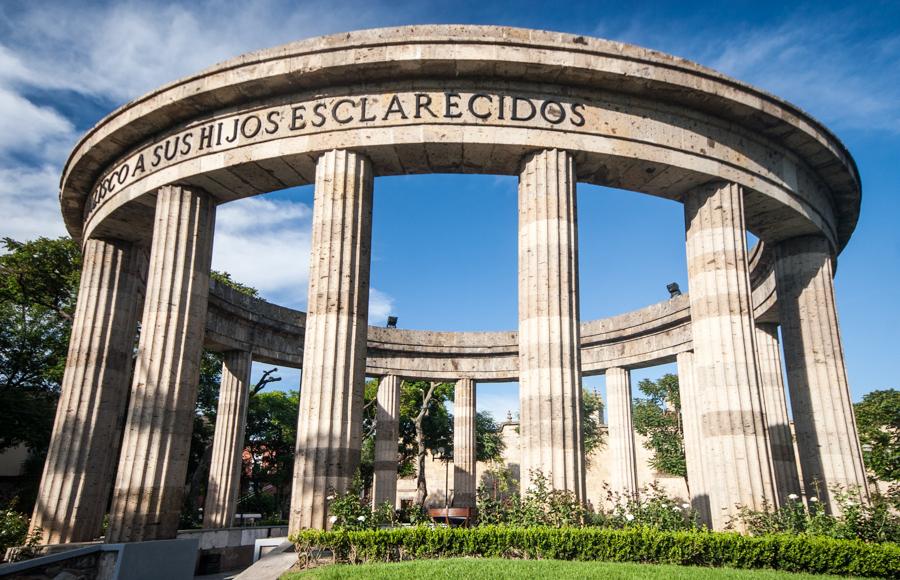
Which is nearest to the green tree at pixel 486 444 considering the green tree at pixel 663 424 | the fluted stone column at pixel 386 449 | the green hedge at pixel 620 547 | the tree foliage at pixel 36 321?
the green tree at pixel 663 424

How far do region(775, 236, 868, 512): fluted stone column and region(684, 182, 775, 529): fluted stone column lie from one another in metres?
4.32

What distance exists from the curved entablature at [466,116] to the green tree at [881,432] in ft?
61.4

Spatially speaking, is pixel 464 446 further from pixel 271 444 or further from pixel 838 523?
pixel 838 523

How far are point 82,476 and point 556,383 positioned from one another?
14169 millimetres

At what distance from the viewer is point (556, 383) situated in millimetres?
15555

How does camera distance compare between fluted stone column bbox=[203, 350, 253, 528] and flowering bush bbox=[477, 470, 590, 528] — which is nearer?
flowering bush bbox=[477, 470, 590, 528]

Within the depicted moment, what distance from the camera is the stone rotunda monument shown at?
16.1 meters

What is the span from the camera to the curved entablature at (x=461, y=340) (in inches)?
1086

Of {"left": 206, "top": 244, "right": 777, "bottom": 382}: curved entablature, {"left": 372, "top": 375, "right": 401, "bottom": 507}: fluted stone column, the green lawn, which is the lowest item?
the green lawn

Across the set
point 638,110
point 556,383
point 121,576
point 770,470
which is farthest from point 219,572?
point 638,110

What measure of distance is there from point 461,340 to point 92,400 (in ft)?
61.0

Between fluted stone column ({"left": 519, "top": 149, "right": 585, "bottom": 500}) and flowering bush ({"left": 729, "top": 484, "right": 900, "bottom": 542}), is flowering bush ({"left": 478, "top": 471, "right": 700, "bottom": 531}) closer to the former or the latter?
fluted stone column ({"left": 519, "top": 149, "right": 585, "bottom": 500})

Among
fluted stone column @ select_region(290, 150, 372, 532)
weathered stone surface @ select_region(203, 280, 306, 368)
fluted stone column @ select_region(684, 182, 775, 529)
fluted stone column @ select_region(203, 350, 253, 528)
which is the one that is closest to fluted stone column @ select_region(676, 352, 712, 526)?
fluted stone column @ select_region(684, 182, 775, 529)

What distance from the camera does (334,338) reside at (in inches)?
628
